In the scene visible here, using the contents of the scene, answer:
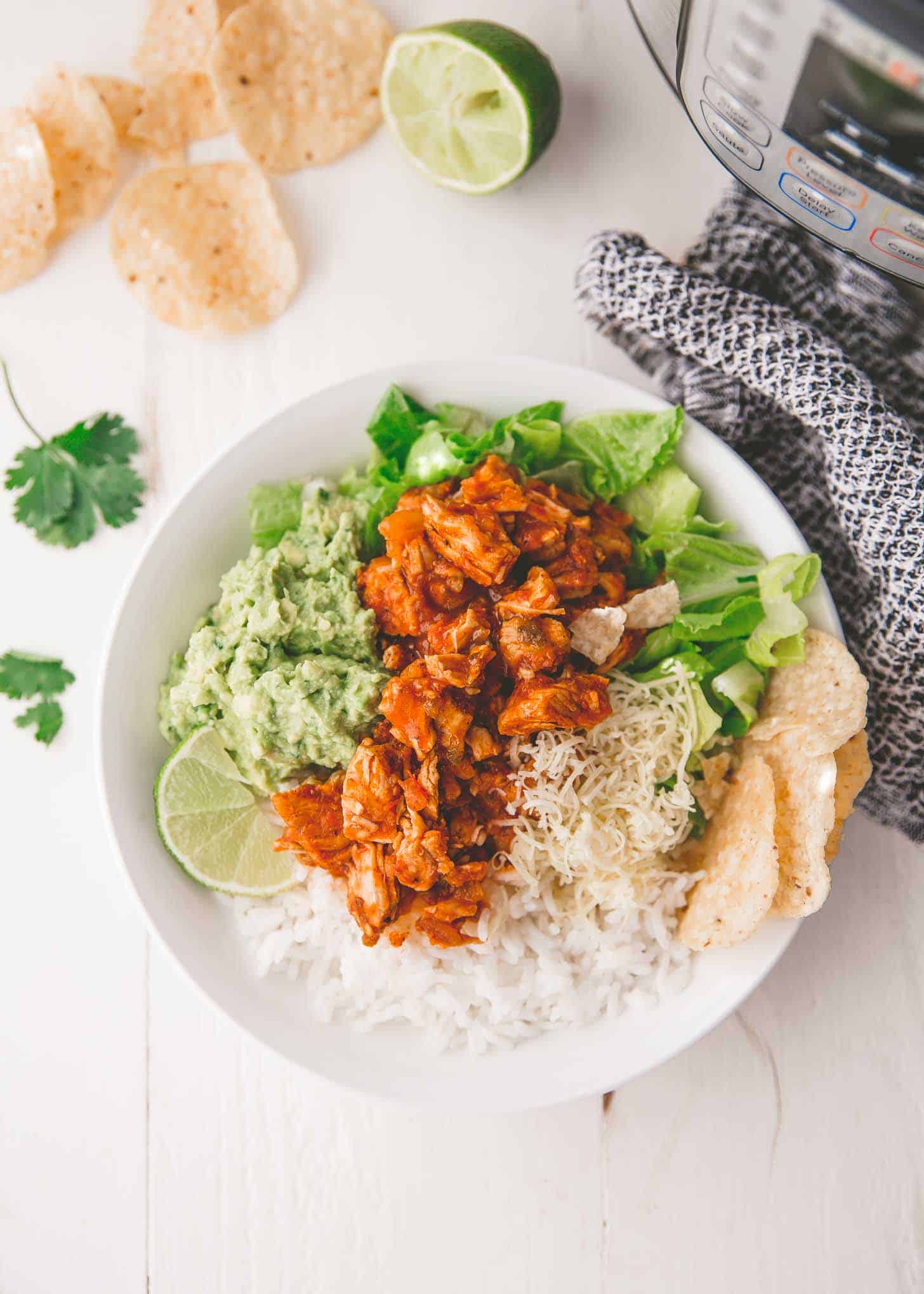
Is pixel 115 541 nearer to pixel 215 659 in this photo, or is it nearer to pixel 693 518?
pixel 215 659

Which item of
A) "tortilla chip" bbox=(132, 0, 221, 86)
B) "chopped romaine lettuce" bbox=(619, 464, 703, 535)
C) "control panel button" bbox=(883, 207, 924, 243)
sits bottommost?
"chopped romaine lettuce" bbox=(619, 464, 703, 535)

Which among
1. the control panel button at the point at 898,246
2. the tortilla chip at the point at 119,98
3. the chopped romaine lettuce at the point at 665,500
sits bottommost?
the chopped romaine lettuce at the point at 665,500

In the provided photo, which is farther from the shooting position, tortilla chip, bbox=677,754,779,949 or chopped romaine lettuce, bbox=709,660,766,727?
chopped romaine lettuce, bbox=709,660,766,727

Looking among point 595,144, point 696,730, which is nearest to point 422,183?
point 595,144

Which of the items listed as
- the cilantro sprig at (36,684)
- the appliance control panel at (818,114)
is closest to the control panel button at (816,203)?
the appliance control panel at (818,114)

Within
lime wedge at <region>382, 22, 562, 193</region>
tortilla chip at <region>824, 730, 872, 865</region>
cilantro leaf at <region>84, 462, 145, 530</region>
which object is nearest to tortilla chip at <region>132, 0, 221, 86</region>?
lime wedge at <region>382, 22, 562, 193</region>

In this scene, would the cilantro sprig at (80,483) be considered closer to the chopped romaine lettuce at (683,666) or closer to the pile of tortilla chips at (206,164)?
the pile of tortilla chips at (206,164)

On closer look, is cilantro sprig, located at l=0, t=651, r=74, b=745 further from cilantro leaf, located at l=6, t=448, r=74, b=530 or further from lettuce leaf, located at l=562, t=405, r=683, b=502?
lettuce leaf, located at l=562, t=405, r=683, b=502
